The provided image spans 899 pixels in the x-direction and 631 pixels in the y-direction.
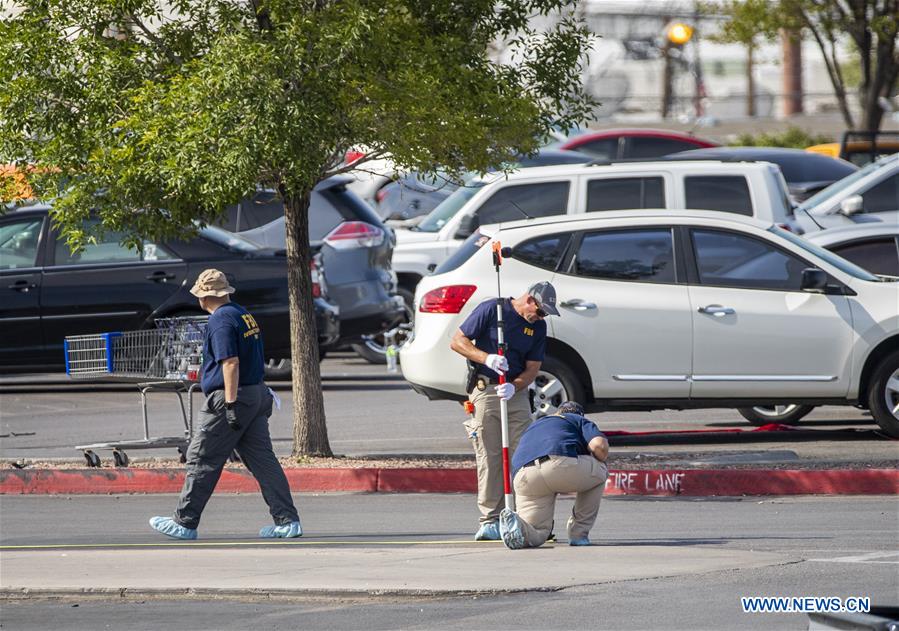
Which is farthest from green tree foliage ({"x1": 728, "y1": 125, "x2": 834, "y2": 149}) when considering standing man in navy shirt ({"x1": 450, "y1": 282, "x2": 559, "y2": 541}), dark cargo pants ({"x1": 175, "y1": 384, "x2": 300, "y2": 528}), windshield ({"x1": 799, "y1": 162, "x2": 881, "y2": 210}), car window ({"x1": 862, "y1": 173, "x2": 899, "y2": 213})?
dark cargo pants ({"x1": 175, "y1": 384, "x2": 300, "y2": 528})

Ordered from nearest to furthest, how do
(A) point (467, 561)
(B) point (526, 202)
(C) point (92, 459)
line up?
(A) point (467, 561) < (C) point (92, 459) < (B) point (526, 202)

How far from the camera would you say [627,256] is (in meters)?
12.5

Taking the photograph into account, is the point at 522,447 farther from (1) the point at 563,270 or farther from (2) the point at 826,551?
(1) the point at 563,270

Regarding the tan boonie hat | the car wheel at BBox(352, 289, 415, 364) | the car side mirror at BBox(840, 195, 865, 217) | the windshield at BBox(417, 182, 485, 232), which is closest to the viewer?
the tan boonie hat

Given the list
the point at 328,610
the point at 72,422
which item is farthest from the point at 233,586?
the point at 72,422

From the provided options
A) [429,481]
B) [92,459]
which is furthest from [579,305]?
[92,459]

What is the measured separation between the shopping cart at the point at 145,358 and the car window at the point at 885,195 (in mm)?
9732

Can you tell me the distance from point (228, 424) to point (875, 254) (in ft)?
27.3

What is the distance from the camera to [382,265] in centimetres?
1725

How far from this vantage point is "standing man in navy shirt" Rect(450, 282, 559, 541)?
9.28 meters

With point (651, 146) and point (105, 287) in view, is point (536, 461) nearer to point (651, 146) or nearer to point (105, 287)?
point (105, 287)

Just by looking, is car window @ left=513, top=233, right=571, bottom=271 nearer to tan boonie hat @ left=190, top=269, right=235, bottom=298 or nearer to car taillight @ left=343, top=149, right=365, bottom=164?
car taillight @ left=343, top=149, right=365, bottom=164

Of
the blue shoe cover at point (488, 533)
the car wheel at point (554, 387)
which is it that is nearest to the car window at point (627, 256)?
the car wheel at point (554, 387)

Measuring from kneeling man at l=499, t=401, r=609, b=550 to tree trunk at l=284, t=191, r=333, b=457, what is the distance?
11.0 ft
